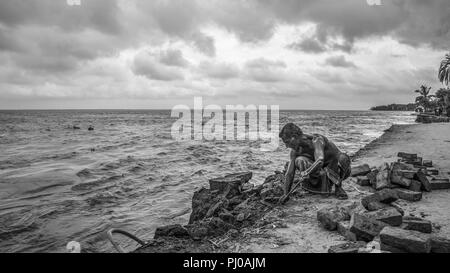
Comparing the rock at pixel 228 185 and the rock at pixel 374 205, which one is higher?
the rock at pixel 374 205

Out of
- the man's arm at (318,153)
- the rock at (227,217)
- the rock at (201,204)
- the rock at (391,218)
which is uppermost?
the man's arm at (318,153)

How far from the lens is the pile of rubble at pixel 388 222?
355cm

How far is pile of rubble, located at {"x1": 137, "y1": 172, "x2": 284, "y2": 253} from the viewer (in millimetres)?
4770

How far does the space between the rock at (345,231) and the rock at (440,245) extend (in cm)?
96

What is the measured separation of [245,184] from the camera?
8.12 metres

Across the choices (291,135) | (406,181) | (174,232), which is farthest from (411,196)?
(174,232)

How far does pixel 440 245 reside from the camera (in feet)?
11.6

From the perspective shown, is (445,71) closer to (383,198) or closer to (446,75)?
(446,75)

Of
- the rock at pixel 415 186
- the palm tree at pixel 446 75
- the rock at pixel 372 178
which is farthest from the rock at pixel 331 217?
the palm tree at pixel 446 75

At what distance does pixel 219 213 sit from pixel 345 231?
2.48 metres

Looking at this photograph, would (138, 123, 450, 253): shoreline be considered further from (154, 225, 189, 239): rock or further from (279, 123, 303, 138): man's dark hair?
(279, 123, 303, 138): man's dark hair

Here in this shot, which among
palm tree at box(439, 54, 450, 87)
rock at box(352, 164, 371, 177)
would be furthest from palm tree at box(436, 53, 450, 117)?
rock at box(352, 164, 371, 177)

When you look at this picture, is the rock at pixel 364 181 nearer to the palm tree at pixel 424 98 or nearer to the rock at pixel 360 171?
the rock at pixel 360 171
